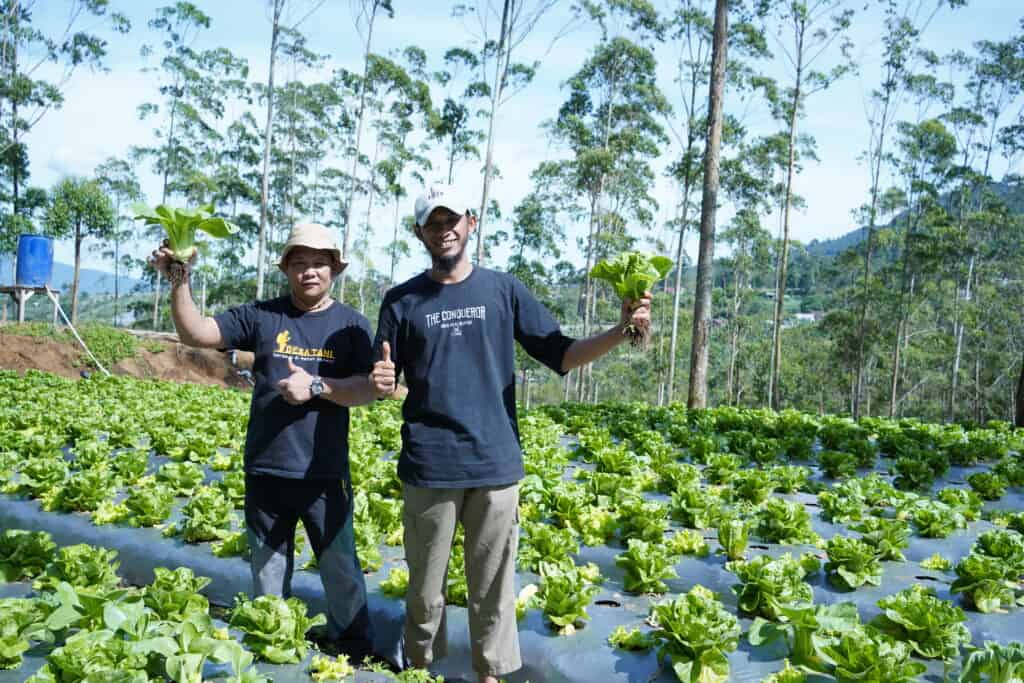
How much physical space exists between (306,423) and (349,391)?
26 centimetres

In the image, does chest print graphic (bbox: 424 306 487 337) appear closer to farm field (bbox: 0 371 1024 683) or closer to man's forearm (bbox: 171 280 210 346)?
man's forearm (bbox: 171 280 210 346)

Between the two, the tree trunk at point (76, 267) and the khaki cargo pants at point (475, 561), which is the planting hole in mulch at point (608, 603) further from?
the tree trunk at point (76, 267)

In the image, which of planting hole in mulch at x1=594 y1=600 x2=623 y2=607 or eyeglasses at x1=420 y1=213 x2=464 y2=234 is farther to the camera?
planting hole in mulch at x1=594 y1=600 x2=623 y2=607

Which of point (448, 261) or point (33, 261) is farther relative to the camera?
point (33, 261)

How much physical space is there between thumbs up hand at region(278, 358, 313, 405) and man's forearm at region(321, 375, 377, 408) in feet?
0.27

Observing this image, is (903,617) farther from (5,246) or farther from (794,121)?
(5,246)

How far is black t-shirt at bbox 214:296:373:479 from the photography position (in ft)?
10.4

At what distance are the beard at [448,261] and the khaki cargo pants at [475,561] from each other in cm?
90

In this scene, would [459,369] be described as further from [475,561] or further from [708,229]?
[708,229]

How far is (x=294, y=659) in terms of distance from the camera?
3.14 meters

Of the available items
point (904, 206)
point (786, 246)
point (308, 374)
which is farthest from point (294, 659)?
point (904, 206)

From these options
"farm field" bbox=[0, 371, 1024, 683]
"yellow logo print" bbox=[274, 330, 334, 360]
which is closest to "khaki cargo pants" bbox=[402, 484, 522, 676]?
"farm field" bbox=[0, 371, 1024, 683]

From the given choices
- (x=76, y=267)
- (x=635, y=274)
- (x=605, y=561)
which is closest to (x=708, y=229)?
(x=605, y=561)

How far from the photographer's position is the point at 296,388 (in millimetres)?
3020
